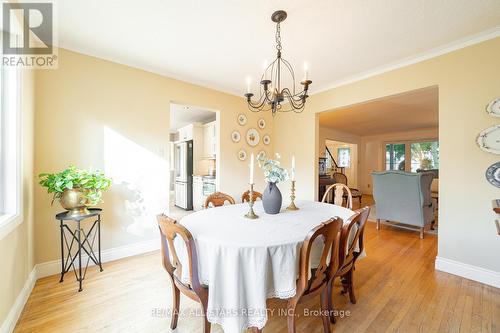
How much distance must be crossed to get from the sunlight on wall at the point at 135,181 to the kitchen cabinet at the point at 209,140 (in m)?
2.03

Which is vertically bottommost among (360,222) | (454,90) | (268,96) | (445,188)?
(360,222)

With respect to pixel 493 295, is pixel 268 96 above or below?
above

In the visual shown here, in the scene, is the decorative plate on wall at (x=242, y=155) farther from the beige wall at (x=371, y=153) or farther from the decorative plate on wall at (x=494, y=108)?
the beige wall at (x=371, y=153)

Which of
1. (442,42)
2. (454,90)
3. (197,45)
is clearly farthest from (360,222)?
(197,45)

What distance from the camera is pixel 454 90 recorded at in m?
2.27

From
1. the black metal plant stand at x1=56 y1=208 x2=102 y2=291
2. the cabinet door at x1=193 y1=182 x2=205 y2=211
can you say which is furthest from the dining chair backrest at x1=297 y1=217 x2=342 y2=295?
the cabinet door at x1=193 y1=182 x2=205 y2=211

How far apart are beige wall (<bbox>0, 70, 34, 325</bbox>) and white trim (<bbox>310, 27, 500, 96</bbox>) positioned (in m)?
3.75

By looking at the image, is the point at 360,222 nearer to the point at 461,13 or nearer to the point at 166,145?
the point at 461,13

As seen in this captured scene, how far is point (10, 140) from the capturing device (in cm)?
165

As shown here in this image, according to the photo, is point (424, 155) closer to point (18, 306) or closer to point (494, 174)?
point (494, 174)

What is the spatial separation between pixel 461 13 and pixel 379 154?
7.47m

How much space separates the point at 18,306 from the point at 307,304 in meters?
2.35

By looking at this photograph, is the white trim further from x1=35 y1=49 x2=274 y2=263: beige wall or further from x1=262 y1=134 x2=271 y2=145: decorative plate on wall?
x1=35 y1=49 x2=274 y2=263: beige wall

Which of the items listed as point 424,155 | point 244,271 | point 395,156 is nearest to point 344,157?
point 395,156
